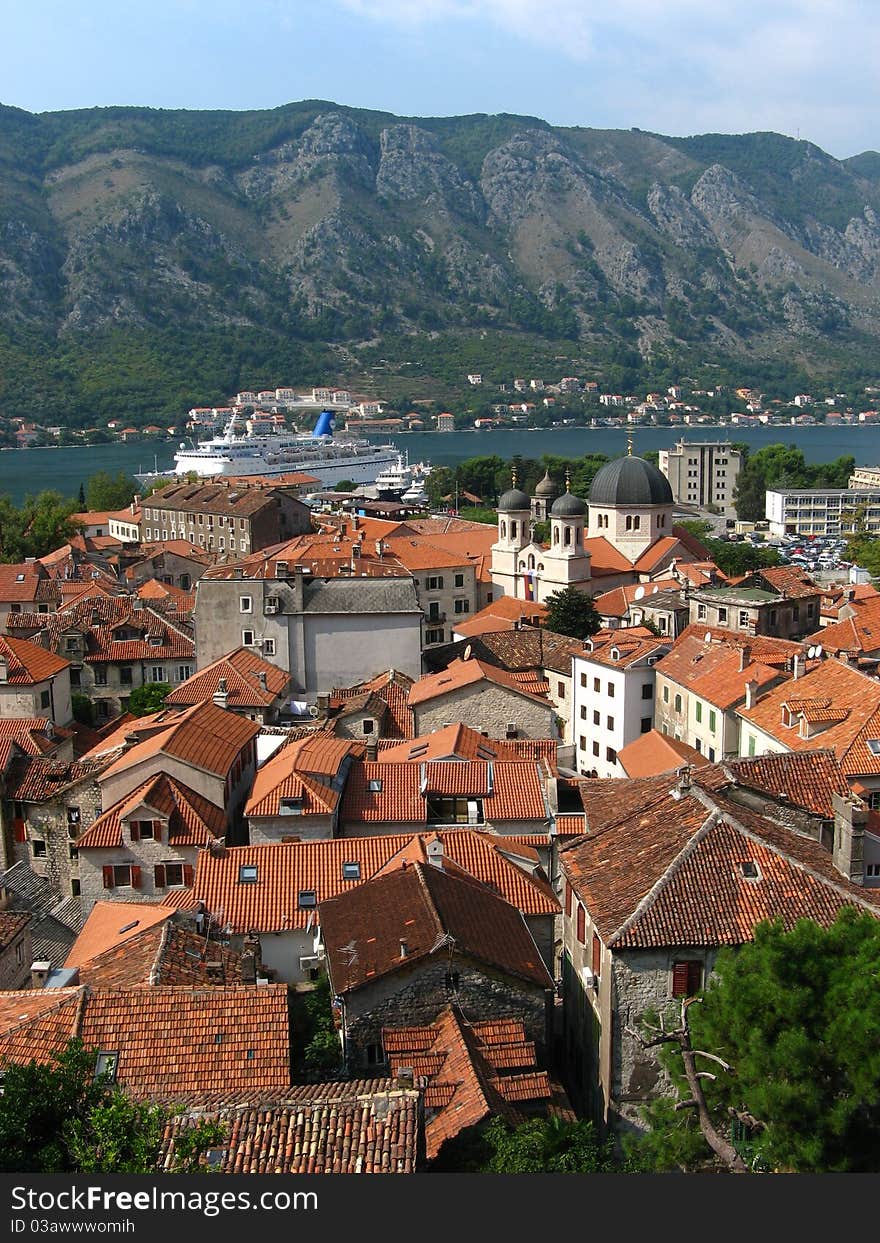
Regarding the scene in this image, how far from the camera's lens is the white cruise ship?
528 ft

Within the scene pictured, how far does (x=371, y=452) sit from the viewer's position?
176m

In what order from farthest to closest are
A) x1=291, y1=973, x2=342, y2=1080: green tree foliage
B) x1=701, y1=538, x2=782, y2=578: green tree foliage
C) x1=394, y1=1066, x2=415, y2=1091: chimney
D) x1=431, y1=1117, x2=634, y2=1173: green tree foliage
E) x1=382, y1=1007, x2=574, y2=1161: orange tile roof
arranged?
x1=701, y1=538, x2=782, y2=578: green tree foliage
x1=291, y1=973, x2=342, y2=1080: green tree foliage
x1=382, y1=1007, x2=574, y2=1161: orange tile roof
x1=394, y1=1066, x2=415, y2=1091: chimney
x1=431, y1=1117, x2=634, y2=1173: green tree foliage

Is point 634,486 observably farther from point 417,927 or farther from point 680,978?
point 680,978

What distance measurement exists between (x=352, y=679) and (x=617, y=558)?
2635 cm

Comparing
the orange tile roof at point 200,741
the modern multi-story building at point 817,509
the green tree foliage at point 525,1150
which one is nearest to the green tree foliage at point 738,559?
the modern multi-story building at point 817,509

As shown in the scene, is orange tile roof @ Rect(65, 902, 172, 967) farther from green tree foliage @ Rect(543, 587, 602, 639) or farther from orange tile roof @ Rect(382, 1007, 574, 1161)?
green tree foliage @ Rect(543, 587, 602, 639)

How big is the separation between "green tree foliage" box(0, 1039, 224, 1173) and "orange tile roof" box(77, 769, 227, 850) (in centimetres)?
1465

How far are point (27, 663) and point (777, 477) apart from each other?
102 meters

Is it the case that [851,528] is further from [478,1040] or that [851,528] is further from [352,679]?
[478,1040]

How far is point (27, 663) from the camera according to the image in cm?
4166

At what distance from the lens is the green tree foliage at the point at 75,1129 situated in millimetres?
10062

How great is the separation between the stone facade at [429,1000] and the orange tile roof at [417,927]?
17cm

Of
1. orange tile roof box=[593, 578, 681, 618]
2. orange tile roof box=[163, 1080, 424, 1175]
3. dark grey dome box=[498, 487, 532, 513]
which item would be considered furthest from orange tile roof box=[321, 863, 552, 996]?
dark grey dome box=[498, 487, 532, 513]

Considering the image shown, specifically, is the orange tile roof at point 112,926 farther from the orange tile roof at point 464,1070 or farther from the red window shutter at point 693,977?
the red window shutter at point 693,977
